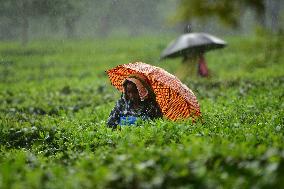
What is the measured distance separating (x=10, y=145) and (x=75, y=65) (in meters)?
15.9

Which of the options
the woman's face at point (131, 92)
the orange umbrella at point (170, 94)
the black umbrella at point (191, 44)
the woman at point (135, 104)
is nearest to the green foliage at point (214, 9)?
the orange umbrella at point (170, 94)

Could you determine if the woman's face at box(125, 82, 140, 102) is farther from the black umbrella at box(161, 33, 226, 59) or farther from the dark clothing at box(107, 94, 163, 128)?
the black umbrella at box(161, 33, 226, 59)

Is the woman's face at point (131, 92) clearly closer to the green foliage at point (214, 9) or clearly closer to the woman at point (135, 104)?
the woman at point (135, 104)

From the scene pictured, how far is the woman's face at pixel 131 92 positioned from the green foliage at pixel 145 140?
671mm

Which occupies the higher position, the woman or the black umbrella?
the black umbrella

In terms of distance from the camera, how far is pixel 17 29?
2488 inches

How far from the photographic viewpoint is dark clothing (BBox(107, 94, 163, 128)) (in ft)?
25.3

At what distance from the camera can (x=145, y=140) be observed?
555 cm

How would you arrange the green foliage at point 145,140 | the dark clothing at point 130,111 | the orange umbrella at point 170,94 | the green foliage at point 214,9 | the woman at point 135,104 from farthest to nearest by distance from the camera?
the green foliage at point 214,9 < the dark clothing at point 130,111 < the woman at point 135,104 < the orange umbrella at point 170,94 < the green foliage at point 145,140

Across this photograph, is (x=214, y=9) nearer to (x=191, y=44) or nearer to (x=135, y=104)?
(x=135, y=104)

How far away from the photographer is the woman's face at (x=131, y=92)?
758 centimetres

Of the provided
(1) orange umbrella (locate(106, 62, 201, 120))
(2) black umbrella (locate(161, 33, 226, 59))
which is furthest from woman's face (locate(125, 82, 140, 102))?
(2) black umbrella (locate(161, 33, 226, 59))

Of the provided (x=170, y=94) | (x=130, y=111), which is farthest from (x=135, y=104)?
(x=170, y=94)

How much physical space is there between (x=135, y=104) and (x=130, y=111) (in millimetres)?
152
